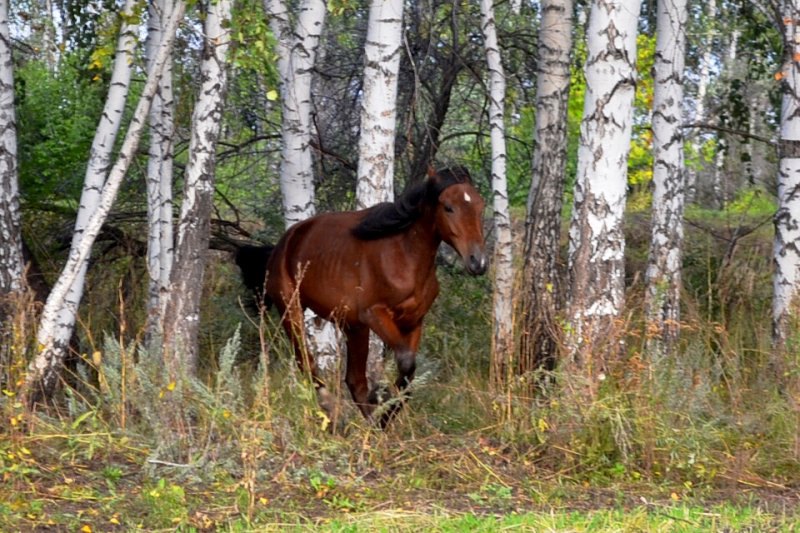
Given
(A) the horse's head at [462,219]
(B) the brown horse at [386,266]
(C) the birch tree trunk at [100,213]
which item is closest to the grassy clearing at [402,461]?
(C) the birch tree trunk at [100,213]

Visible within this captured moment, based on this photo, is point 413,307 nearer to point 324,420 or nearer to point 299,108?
point 324,420

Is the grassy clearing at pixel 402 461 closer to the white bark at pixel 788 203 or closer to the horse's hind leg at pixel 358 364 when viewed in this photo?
the horse's hind leg at pixel 358 364

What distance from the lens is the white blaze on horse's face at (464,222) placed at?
306 inches

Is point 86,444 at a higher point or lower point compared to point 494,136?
lower

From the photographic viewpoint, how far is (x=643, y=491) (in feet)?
22.4

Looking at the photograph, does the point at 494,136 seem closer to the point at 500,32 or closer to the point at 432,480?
the point at 500,32

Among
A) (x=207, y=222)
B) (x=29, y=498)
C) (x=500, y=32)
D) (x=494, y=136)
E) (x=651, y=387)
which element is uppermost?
(x=500, y=32)

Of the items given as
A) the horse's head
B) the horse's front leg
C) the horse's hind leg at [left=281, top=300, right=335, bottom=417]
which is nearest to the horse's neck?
the horse's head

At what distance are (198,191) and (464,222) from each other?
1.87 meters

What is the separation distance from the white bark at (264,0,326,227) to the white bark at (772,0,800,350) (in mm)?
3780

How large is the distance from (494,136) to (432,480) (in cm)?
390

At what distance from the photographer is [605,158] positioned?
7988 millimetres

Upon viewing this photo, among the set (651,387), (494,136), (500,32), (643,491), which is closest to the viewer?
(643,491)

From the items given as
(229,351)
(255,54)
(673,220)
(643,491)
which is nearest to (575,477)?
(643,491)
